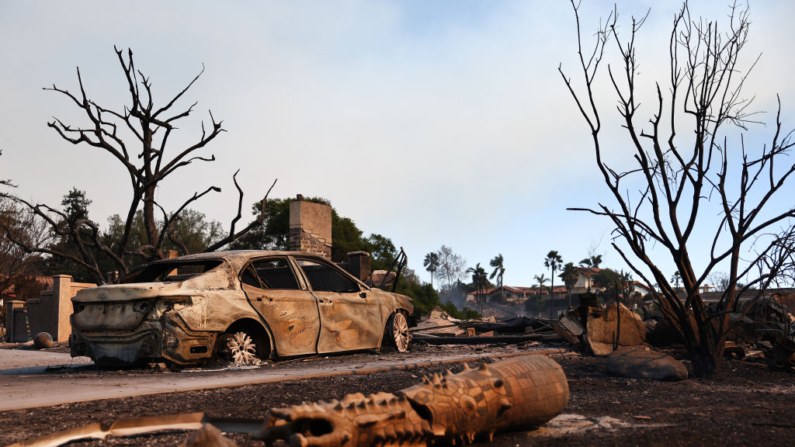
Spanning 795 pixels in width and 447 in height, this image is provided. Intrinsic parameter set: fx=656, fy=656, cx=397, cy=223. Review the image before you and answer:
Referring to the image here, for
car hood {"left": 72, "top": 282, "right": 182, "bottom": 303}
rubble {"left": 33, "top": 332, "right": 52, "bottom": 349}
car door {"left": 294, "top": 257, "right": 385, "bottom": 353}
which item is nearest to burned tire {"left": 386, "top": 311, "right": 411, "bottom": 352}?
car door {"left": 294, "top": 257, "right": 385, "bottom": 353}

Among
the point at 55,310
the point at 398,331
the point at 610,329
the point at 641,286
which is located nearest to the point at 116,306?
the point at 398,331

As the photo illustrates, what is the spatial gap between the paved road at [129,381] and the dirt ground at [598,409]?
8.3 inches

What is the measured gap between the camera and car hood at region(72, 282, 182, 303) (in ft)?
23.2

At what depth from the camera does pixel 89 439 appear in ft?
11.4

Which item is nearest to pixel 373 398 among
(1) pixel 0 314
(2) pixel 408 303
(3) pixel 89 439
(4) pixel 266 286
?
(3) pixel 89 439

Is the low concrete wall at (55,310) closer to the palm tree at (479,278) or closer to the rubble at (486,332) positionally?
the rubble at (486,332)

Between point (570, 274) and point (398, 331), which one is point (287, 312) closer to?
point (398, 331)

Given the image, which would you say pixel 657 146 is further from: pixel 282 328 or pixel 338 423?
pixel 338 423

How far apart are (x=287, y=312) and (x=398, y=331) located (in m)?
2.59

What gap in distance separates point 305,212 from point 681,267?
13.8m

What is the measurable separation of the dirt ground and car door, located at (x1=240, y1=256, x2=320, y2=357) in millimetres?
1865

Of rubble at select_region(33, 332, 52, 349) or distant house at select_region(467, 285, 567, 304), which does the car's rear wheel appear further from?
distant house at select_region(467, 285, 567, 304)

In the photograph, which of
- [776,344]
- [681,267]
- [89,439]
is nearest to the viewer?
[89,439]

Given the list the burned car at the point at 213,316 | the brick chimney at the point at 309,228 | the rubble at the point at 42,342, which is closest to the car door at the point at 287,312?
the burned car at the point at 213,316
